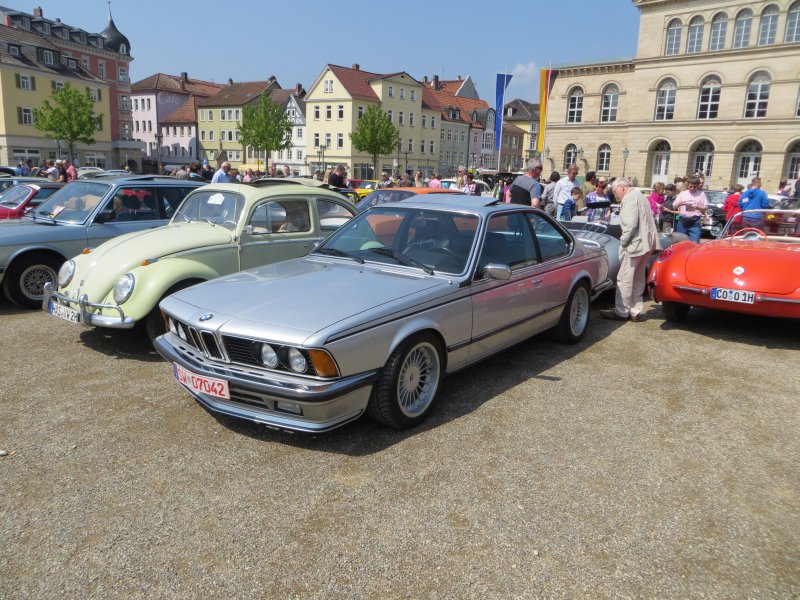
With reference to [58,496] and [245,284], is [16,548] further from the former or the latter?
[245,284]

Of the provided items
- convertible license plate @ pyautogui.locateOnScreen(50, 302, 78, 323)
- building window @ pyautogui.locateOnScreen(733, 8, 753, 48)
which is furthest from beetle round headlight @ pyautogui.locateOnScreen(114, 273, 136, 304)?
building window @ pyautogui.locateOnScreen(733, 8, 753, 48)

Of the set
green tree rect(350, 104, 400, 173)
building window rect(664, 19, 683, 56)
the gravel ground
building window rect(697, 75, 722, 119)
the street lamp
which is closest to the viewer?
the gravel ground

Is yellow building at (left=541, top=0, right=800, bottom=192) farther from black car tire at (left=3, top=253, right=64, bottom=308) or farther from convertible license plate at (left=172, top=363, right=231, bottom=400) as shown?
convertible license plate at (left=172, top=363, right=231, bottom=400)

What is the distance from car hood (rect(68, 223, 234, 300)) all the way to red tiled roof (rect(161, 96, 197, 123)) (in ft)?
279

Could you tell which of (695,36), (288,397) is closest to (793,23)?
(695,36)

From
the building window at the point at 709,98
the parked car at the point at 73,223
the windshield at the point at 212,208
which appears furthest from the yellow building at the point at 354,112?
the windshield at the point at 212,208

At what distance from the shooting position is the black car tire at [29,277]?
288 inches

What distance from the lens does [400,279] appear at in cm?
446

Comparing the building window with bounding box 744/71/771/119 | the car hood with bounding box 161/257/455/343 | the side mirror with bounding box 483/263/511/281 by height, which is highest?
the building window with bounding box 744/71/771/119

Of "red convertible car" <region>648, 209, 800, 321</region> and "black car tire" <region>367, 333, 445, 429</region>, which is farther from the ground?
"red convertible car" <region>648, 209, 800, 321</region>

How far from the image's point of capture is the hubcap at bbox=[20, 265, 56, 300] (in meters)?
7.44

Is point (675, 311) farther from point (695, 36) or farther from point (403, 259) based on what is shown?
point (695, 36)

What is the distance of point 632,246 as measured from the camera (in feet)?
23.8

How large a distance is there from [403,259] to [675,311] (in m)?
4.18
